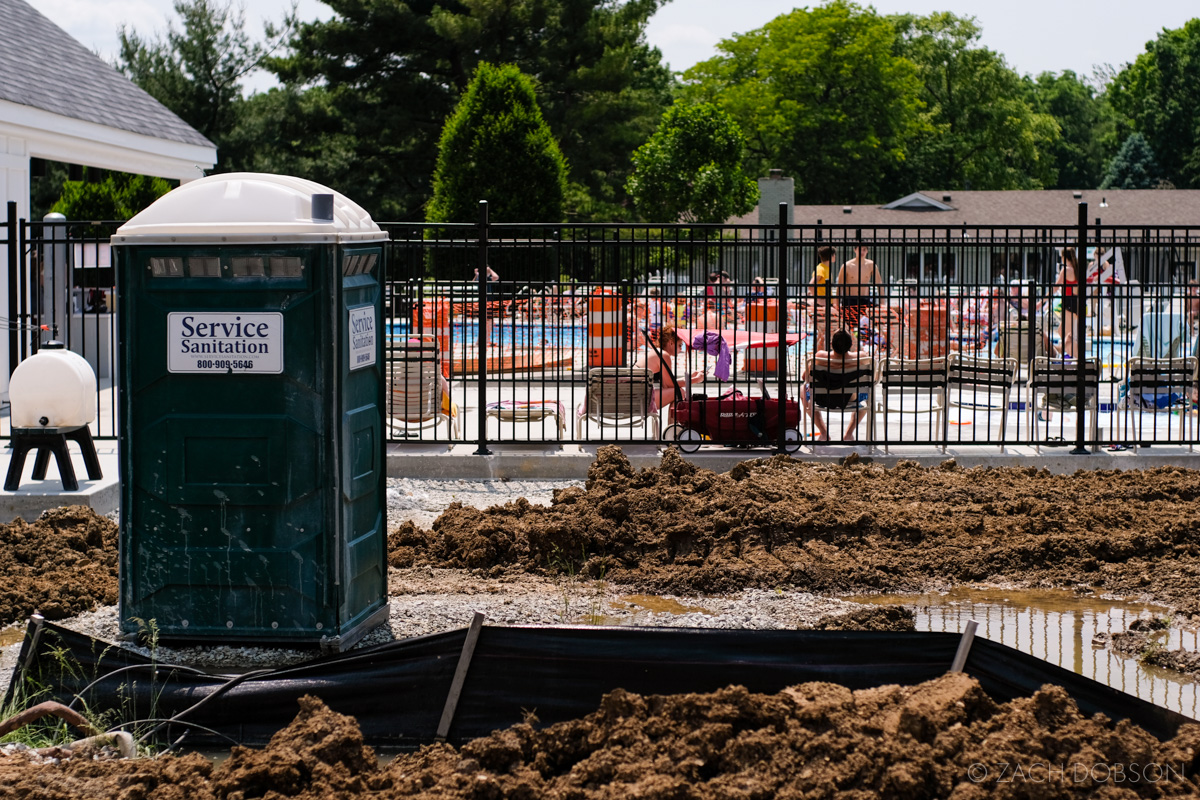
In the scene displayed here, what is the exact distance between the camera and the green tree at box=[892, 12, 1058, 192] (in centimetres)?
8069

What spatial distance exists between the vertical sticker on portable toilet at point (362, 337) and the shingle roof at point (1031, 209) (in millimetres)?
57186

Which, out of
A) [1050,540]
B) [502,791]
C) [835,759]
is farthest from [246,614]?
[1050,540]

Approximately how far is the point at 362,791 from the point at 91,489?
633 cm

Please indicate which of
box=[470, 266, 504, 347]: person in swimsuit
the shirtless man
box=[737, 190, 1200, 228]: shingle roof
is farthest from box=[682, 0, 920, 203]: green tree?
the shirtless man

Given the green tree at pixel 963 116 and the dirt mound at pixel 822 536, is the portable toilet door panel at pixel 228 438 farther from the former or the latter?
the green tree at pixel 963 116

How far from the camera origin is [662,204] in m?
45.2

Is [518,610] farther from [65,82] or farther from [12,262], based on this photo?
[65,82]

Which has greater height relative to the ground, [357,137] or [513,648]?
[357,137]

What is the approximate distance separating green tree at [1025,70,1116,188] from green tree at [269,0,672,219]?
62.2m

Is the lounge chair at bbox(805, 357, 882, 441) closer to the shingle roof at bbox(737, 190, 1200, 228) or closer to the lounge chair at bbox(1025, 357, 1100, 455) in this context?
the lounge chair at bbox(1025, 357, 1100, 455)

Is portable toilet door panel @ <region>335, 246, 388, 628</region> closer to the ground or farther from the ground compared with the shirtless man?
closer to the ground

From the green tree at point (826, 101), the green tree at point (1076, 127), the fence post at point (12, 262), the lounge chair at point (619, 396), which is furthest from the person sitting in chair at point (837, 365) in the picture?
the green tree at point (1076, 127)

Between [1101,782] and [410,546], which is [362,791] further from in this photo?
[410,546]

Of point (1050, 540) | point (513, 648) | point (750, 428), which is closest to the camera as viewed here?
point (513, 648)
